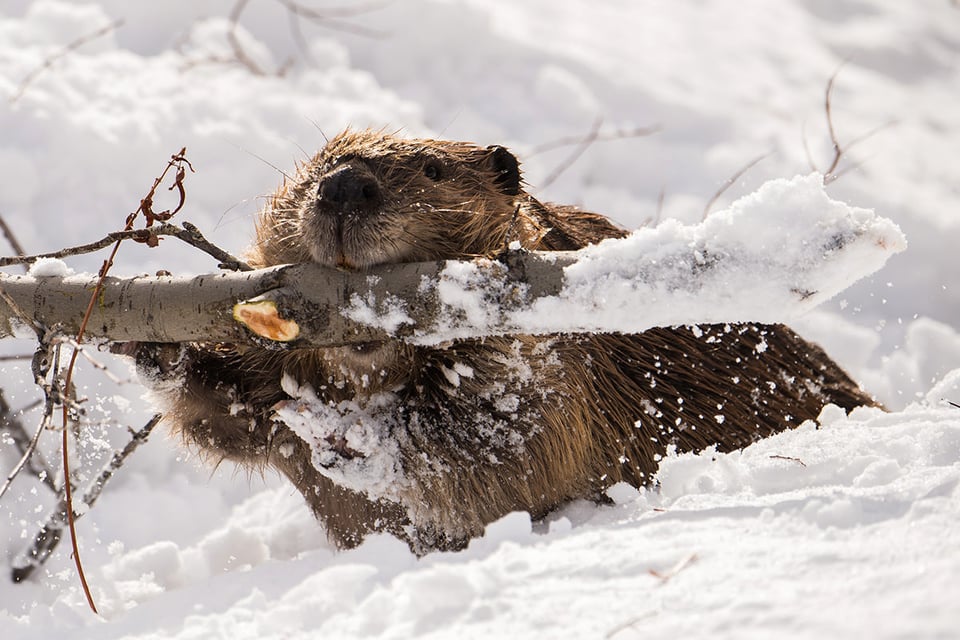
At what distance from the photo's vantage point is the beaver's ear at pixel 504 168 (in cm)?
285

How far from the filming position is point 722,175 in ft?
17.7

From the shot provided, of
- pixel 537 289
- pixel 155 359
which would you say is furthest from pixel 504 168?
pixel 155 359

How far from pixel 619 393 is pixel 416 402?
68 cm

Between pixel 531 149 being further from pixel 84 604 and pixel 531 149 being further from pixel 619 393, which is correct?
pixel 84 604

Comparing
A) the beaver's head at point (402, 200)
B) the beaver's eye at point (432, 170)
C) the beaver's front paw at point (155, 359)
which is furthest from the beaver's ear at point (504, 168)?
the beaver's front paw at point (155, 359)

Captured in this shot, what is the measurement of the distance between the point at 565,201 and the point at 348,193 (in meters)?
2.96

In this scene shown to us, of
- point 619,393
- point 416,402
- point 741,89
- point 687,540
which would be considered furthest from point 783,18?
point 687,540

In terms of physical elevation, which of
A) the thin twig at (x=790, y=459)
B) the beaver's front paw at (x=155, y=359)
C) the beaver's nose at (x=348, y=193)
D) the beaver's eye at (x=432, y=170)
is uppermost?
the beaver's eye at (x=432, y=170)

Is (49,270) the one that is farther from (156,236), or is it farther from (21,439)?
(21,439)

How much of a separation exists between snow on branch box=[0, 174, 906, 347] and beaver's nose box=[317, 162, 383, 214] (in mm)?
170

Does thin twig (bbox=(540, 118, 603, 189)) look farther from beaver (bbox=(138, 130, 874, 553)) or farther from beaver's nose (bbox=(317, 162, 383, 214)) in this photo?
beaver's nose (bbox=(317, 162, 383, 214))

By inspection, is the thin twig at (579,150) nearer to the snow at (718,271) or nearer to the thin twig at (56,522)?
the thin twig at (56,522)

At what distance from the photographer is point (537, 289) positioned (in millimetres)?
1994

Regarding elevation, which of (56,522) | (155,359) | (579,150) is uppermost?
(579,150)
